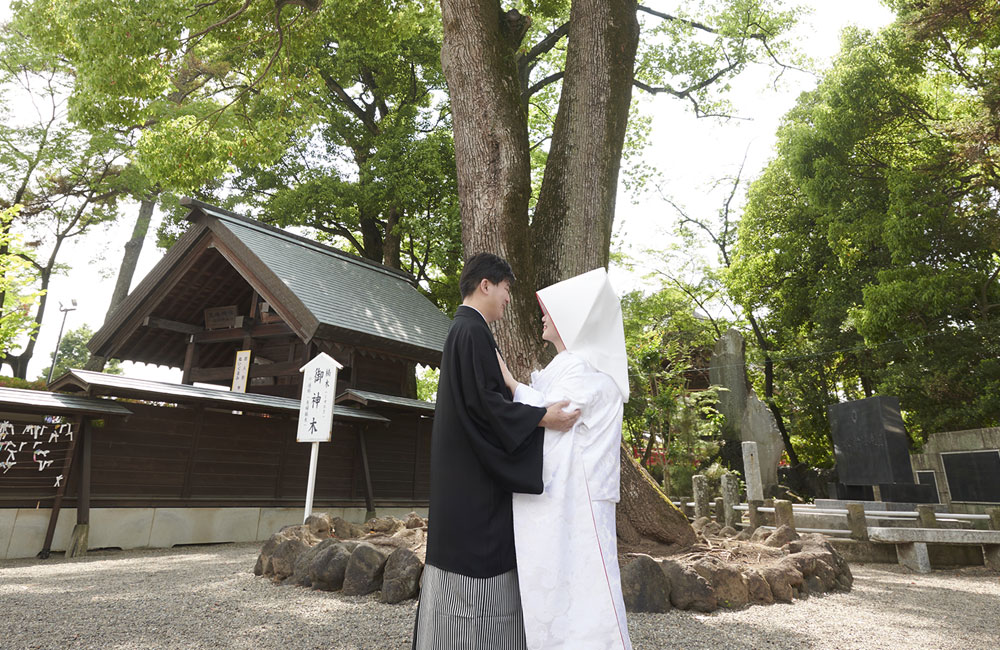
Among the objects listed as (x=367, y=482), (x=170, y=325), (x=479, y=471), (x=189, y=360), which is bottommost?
(x=367, y=482)

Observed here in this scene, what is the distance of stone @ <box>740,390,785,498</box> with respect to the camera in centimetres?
1588

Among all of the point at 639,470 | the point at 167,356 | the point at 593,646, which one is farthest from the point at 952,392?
the point at 167,356

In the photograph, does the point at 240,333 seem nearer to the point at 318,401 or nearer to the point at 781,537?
the point at 318,401

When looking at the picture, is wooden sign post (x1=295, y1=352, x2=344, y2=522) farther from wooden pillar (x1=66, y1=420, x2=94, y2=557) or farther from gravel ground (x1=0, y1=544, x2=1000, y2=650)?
wooden pillar (x1=66, y1=420, x2=94, y2=557)

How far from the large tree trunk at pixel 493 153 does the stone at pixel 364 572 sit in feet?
6.69

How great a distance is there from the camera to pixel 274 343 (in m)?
12.4

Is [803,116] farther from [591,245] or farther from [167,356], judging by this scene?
[167,356]

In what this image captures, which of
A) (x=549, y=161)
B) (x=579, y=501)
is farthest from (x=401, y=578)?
(x=549, y=161)

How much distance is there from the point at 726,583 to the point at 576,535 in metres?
3.24

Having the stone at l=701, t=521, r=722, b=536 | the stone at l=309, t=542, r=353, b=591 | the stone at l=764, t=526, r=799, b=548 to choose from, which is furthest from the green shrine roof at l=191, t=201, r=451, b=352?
the stone at l=764, t=526, r=799, b=548

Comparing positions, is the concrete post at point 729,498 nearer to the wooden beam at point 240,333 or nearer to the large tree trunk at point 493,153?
the large tree trunk at point 493,153

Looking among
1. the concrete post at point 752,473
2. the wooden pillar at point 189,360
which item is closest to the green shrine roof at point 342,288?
the wooden pillar at point 189,360

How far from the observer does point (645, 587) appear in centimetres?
437

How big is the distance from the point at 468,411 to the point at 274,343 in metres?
11.3
